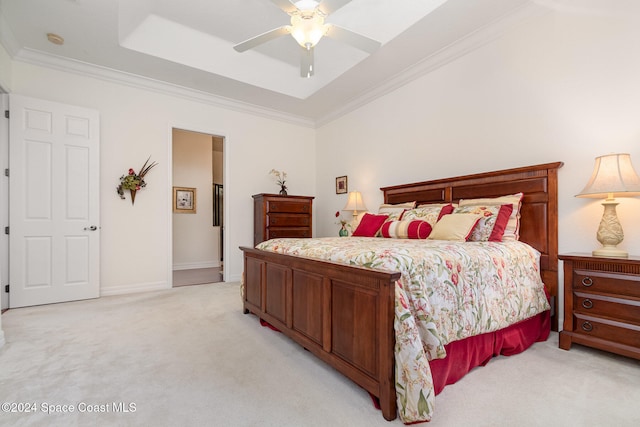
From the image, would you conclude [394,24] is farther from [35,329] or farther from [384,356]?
[35,329]

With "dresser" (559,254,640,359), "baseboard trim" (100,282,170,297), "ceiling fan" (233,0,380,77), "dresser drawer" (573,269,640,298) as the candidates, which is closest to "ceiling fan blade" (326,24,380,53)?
"ceiling fan" (233,0,380,77)

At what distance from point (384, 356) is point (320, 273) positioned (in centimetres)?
65

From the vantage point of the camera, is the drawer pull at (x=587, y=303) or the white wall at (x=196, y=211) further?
the white wall at (x=196, y=211)

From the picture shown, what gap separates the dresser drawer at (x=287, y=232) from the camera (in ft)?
15.8

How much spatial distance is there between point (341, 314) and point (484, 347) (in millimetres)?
1015

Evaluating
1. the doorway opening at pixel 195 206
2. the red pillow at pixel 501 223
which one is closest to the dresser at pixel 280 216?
the doorway opening at pixel 195 206

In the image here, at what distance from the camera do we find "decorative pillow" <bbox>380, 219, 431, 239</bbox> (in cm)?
284

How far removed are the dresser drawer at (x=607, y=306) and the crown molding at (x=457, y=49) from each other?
2.47 metres

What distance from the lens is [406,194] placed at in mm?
3926

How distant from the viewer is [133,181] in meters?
4.04

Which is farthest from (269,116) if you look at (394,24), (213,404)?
(213,404)

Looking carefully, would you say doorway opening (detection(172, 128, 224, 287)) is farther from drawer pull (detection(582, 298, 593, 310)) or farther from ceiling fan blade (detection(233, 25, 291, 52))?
drawer pull (detection(582, 298, 593, 310))

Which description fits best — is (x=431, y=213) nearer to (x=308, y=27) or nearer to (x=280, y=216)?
(x=308, y=27)

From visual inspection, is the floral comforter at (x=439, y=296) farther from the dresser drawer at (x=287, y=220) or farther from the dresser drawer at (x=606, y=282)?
the dresser drawer at (x=287, y=220)
